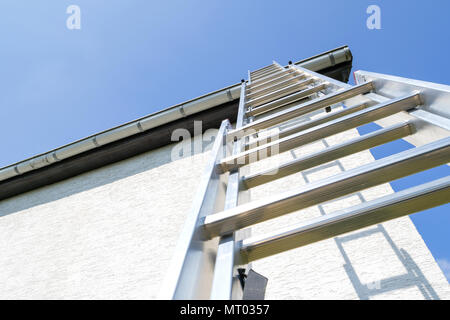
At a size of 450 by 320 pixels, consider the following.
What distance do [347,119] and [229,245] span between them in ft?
2.81

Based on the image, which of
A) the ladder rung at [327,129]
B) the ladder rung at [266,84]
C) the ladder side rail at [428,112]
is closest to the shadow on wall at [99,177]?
the ladder rung at [266,84]

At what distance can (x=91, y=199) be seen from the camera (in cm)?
391

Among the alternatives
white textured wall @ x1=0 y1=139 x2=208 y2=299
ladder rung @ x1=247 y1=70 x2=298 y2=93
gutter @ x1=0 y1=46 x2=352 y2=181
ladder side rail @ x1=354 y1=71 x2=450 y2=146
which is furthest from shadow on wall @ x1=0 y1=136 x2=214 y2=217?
ladder side rail @ x1=354 y1=71 x2=450 y2=146

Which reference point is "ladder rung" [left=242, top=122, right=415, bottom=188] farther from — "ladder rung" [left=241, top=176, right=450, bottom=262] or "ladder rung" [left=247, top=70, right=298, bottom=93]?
"ladder rung" [left=247, top=70, right=298, bottom=93]

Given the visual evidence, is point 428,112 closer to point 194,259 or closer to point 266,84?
point 194,259

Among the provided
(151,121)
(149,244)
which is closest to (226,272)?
(149,244)

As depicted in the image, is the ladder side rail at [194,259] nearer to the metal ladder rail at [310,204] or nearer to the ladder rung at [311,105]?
the metal ladder rail at [310,204]

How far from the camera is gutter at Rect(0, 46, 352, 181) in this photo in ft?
12.6

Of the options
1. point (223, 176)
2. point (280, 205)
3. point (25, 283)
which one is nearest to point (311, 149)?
point (223, 176)

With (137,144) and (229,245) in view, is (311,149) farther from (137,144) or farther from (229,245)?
(137,144)

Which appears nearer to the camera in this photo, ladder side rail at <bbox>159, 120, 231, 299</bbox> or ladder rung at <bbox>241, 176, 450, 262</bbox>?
ladder side rail at <bbox>159, 120, 231, 299</bbox>

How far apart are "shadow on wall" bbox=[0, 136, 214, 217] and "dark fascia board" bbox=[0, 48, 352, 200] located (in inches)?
3.1

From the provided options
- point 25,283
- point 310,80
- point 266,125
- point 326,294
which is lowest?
point 25,283

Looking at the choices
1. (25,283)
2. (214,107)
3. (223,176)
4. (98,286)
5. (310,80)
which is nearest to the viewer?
(223,176)
